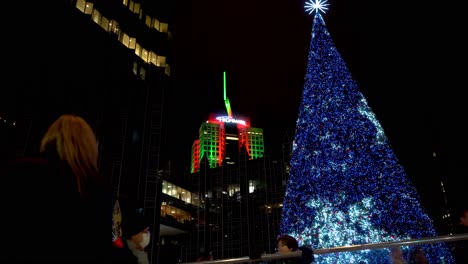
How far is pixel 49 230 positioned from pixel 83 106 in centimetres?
2928

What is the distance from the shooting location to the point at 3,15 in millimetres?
22641

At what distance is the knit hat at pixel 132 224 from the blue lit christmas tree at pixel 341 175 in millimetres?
10396

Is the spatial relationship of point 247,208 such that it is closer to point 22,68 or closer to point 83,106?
point 83,106

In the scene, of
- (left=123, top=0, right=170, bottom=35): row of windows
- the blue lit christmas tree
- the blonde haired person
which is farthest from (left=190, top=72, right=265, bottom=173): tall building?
the blonde haired person

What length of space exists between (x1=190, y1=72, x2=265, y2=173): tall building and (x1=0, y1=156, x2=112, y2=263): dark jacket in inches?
4488

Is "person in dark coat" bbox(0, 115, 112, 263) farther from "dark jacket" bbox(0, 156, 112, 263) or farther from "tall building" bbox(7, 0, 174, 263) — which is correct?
"tall building" bbox(7, 0, 174, 263)

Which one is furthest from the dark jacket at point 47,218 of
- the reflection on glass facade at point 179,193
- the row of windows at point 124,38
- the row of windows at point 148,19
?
the reflection on glass facade at point 179,193

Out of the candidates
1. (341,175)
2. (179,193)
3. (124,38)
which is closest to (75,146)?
(341,175)

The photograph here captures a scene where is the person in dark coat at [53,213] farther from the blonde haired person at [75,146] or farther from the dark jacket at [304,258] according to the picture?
the dark jacket at [304,258]

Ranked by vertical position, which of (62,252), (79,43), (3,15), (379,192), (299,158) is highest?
(79,43)

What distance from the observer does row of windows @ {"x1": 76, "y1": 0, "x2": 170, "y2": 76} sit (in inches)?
1234

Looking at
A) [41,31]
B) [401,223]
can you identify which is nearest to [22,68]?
[41,31]

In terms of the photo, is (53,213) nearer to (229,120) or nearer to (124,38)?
(124,38)

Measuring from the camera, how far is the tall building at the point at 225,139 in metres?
118
